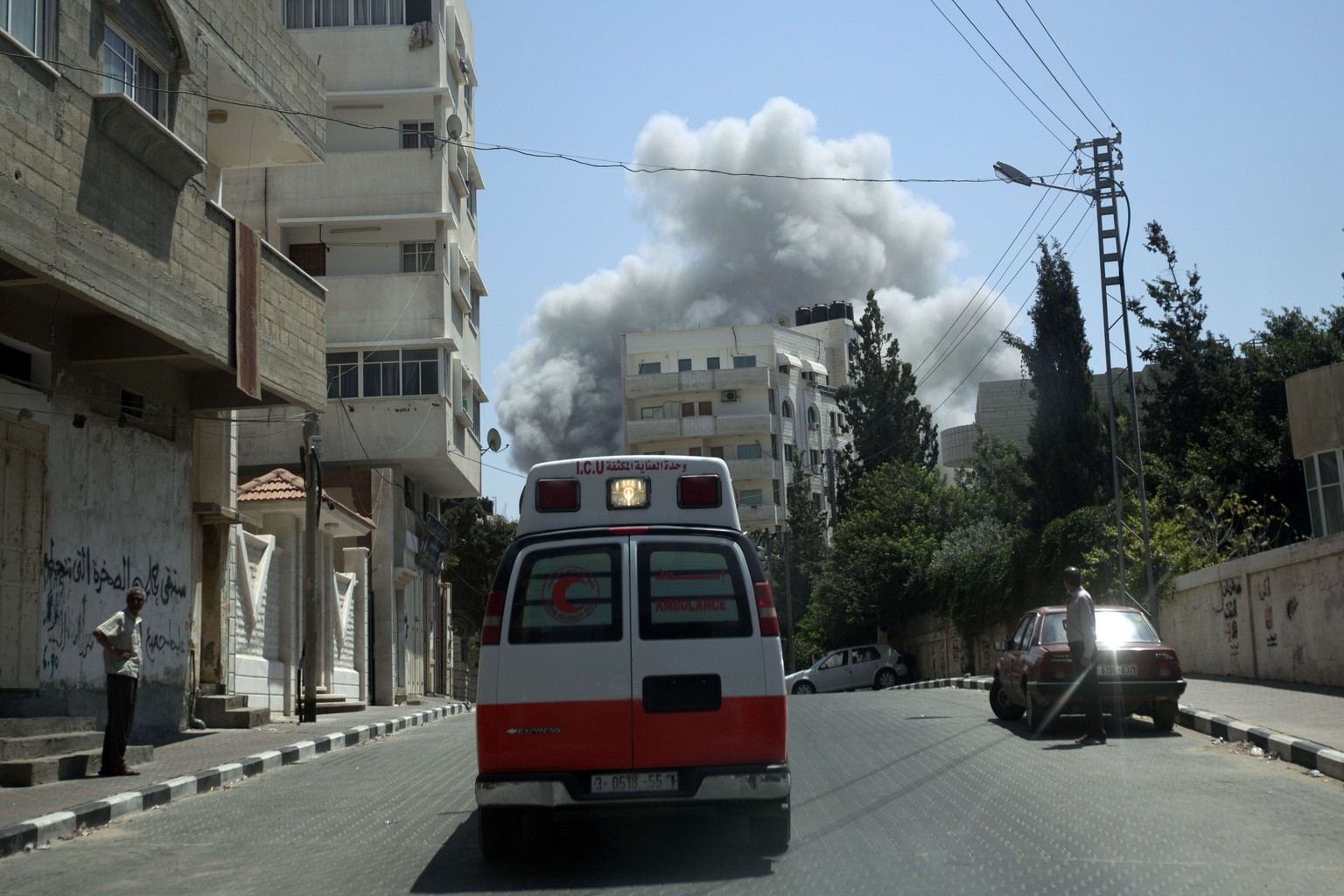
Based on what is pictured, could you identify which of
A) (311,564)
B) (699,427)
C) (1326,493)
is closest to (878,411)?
(699,427)

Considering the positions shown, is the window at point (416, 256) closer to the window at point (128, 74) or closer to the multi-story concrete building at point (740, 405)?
the window at point (128, 74)

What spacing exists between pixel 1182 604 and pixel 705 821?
1892cm

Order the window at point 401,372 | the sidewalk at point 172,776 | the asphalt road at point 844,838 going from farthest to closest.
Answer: the window at point 401,372
the sidewalk at point 172,776
the asphalt road at point 844,838

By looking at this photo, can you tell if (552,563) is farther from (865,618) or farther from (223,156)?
(865,618)

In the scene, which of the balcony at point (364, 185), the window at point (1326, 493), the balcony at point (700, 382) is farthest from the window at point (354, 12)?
the balcony at point (700, 382)

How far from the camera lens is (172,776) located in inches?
491

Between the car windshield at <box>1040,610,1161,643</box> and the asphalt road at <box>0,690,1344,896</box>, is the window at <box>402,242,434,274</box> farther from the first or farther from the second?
the asphalt road at <box>0,690,1344,896</box>

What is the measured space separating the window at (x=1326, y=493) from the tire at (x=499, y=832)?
20.2m

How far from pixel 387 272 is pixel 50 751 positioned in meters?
27.0

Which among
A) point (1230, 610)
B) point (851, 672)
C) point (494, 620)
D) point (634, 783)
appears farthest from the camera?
point (851, 672)

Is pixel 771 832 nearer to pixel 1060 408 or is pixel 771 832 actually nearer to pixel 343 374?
pixel 343 374

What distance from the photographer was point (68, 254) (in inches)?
515

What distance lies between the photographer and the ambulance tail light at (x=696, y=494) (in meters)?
8.29

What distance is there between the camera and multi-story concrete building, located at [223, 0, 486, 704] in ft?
118
